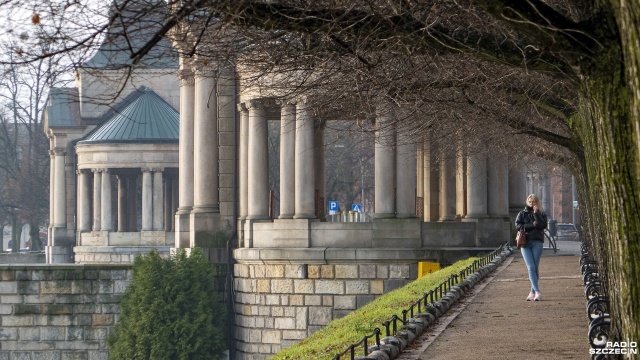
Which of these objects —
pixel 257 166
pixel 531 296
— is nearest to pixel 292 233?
pixel 257 166

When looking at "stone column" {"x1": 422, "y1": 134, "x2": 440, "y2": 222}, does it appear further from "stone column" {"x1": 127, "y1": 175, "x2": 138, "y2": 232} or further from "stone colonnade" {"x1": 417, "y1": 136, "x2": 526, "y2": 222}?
"stone column" {"x1": 127, "y1": 175, "x2": 138, "y2": 232}

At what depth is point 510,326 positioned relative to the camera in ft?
61.3

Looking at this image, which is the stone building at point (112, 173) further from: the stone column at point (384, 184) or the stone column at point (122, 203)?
the stone column at point (384, 184)

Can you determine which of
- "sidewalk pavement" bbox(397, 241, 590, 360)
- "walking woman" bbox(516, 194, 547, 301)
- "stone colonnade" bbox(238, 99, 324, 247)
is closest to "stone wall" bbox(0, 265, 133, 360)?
"stone colonnade" bbox(238, 99, 324, 247)

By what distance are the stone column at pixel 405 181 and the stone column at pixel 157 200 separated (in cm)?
2924

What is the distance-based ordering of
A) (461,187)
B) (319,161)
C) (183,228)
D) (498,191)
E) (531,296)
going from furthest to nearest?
(461,187) < (319,161) < (183,228) < (498,191) < (531,296)

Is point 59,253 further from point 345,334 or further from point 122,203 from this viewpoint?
point 345,334

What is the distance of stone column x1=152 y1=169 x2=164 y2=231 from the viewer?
6919cm

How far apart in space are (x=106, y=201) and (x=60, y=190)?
995cm

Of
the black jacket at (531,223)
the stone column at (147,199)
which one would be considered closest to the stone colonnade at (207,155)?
the stone column at (147,199)

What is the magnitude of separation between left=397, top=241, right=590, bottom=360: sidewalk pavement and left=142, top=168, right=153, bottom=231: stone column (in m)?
42.2

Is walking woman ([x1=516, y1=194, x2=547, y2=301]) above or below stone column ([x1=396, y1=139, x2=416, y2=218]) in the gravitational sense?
below

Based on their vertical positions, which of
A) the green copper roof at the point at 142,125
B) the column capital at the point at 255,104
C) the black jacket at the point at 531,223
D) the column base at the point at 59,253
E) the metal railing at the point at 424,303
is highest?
the green copper roof at the point at 142,125

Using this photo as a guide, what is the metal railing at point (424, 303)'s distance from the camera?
14938 millimetres
